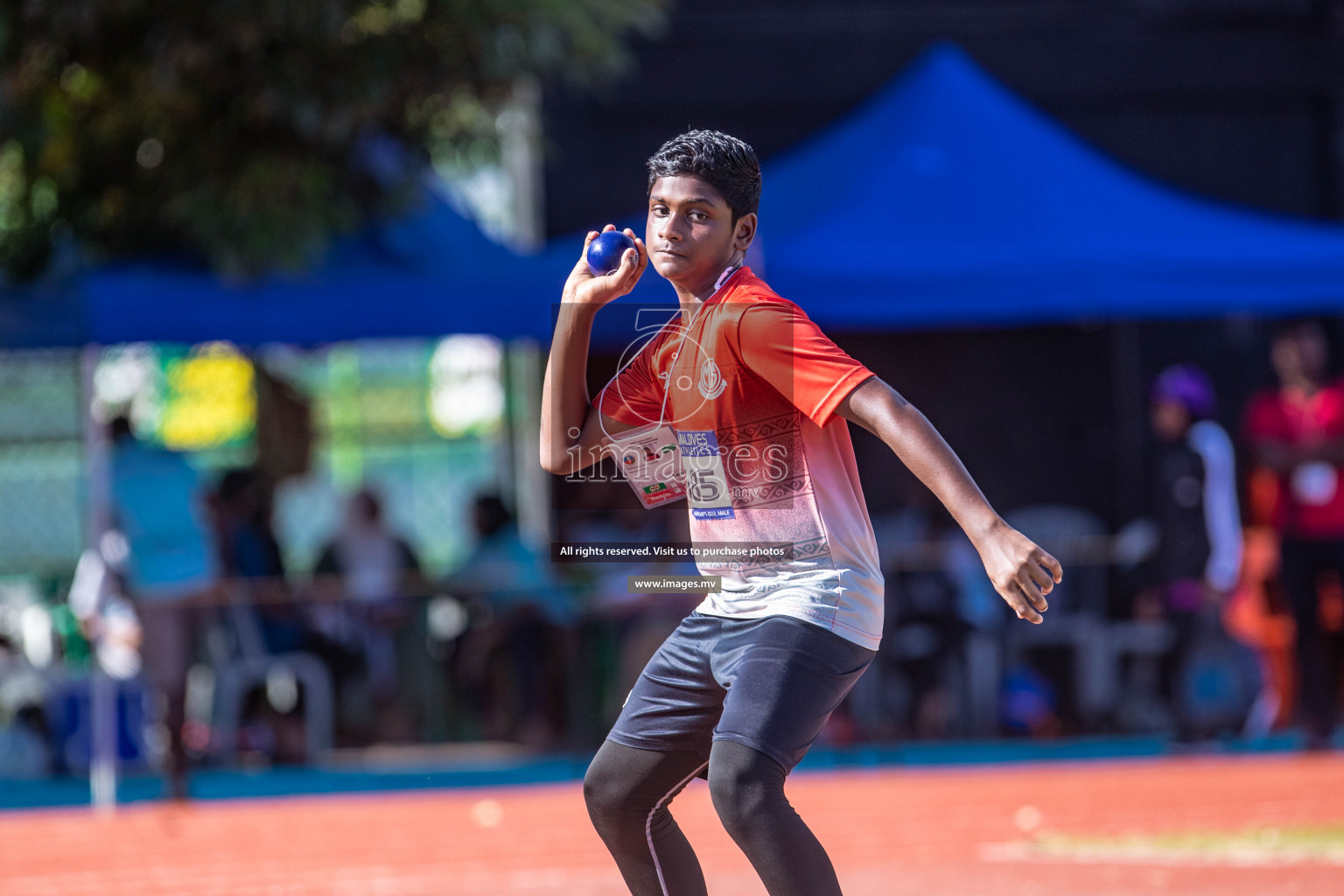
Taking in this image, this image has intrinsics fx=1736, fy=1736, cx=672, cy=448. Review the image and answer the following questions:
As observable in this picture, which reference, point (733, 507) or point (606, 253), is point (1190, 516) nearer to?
point (733, 507)

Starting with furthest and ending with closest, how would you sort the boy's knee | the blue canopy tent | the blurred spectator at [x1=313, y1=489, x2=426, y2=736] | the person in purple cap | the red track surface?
the blurred spectator at [x1=313, y1=489, x2=426, y2=736] < the person in purple cap < the blue canopy tent < the red track surface < the boy's knee

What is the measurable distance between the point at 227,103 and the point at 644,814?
7.52 m

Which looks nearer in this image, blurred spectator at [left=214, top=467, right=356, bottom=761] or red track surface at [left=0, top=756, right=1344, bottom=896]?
red track surface at [left=0, top=756, right=1344, bottom=896]

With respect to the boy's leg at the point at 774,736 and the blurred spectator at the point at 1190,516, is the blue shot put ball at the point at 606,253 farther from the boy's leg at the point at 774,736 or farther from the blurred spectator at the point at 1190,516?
the blurred spectator at the point at 1190,516

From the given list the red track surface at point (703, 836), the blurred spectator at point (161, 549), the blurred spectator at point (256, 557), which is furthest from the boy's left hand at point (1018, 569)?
the blurred spectator at point (256, 557)

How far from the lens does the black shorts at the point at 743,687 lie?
2.96m

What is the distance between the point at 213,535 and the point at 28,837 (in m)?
2.15

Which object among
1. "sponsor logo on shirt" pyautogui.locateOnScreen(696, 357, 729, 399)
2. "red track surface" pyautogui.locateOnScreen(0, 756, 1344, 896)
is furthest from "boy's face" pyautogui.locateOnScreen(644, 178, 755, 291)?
"red track surface" pyautogui.locateOnScreen(0, 756, 1344, 896)

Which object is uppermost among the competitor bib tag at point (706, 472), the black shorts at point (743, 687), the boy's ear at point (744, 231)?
the boy's ear at point (744, 231)

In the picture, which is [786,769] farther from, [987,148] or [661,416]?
[987,148]

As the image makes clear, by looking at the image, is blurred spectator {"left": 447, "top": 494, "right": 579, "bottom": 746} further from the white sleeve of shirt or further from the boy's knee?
the boy's knee

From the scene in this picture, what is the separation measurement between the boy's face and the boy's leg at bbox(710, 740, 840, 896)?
829 mm

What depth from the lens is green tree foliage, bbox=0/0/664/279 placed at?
9219 mm

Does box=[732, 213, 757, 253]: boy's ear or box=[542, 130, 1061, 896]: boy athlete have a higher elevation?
box=[732, 213, 757, 253]: boy's ear
